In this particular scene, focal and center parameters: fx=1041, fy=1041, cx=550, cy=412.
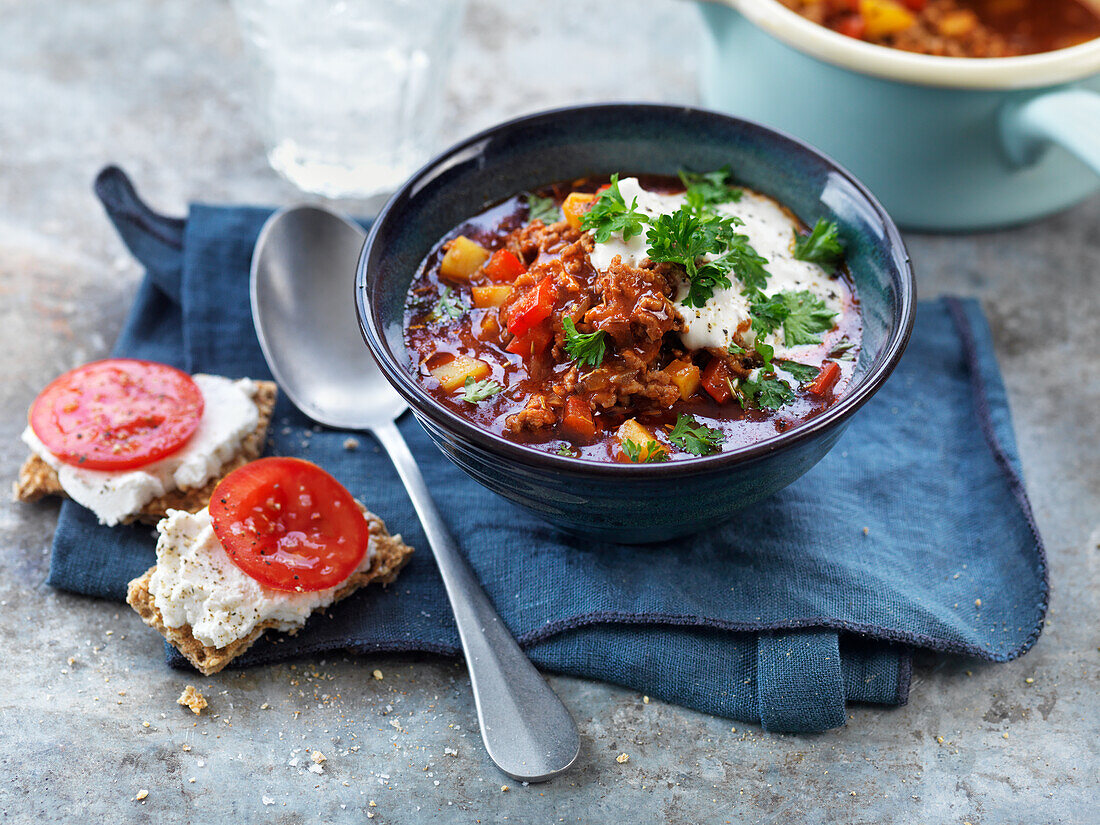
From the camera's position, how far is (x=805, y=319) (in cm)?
273

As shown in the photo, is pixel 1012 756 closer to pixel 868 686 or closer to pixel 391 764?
pixel 868 686

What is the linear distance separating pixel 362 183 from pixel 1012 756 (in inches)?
117

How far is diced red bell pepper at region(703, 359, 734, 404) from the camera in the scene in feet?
8.41

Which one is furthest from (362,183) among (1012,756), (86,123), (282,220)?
(1012,756)

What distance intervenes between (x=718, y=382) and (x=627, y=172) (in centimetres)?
93

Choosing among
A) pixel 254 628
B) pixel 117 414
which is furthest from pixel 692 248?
pixel 117 414

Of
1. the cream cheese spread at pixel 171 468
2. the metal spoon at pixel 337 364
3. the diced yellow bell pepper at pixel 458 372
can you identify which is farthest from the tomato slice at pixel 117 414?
the diced yellow bell pepper at pixel 458 372

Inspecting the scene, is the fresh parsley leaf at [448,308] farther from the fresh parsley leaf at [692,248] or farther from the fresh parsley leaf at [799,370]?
the fresh parsley leaf at [799,370]

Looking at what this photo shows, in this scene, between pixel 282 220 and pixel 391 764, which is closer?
pixel 391 764

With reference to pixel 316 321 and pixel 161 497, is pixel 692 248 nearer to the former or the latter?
pixel 316 321

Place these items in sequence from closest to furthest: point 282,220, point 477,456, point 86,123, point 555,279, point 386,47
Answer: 1. point 477,456
2. point 555,279
3. point 282,220
4. point 386,47
5. point 86,123

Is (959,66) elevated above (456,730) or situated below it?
above

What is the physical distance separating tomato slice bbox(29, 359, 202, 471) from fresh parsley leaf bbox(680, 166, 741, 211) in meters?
1.55

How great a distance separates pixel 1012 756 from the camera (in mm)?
2504
